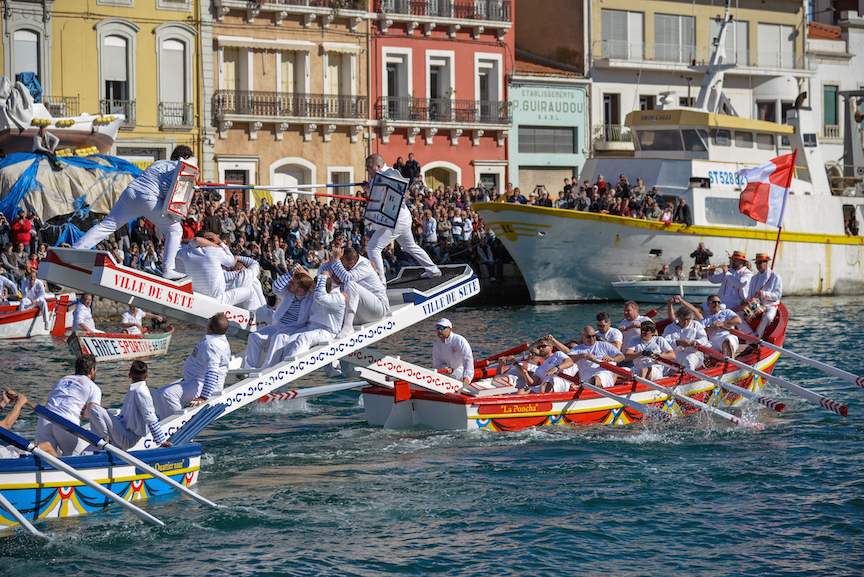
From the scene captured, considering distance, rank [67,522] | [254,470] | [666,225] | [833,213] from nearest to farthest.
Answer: [67,522]
[254,470]
[666,225]
[833,213]

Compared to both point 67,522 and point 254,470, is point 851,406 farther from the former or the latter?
point 67,522

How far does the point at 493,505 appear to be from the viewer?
12594 millimetres

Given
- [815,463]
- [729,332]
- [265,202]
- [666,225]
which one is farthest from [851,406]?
[265,202]

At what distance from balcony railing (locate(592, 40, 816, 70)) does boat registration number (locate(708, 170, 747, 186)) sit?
11.4 metres

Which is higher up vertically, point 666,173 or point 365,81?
point 365,81

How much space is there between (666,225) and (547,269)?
157 inches

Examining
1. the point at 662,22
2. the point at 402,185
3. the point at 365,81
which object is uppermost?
the point at 662,22

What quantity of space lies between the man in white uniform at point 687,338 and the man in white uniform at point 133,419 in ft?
29.3

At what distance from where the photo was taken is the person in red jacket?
2955cm

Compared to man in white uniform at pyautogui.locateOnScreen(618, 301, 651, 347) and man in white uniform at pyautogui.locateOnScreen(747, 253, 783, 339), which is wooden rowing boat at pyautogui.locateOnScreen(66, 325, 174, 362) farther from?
man in white uniform at pyautogui.locateOnScreen(747, 253, 783, 339)

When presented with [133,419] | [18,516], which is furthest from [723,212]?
[18,516]

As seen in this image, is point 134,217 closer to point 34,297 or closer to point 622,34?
point 34,297

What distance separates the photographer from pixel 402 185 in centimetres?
1437

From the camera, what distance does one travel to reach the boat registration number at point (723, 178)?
35166mm
